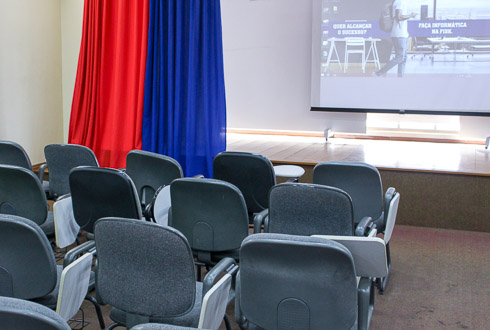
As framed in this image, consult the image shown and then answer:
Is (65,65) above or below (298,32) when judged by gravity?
below

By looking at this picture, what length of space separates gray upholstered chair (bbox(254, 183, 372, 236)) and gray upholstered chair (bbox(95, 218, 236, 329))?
2.25 feet

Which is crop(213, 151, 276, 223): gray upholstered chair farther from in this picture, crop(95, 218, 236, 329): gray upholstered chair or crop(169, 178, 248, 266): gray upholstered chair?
crop(95, 218, 236, 329): gray upholstered chair

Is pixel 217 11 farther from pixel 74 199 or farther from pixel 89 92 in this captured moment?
pixel 74 199

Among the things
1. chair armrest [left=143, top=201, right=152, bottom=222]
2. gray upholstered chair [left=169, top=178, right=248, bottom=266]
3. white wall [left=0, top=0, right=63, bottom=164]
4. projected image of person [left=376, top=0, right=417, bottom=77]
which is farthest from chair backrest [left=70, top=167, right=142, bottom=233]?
projected image of person [left=376, top=0, right=417, bottom=77]

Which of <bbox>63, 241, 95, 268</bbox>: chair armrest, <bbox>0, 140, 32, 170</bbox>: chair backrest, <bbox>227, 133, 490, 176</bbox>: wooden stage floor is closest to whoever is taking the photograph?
<bbox>63, 241, 95, 268</bbox>: chair armrest

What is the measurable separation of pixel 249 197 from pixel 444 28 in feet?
13.1

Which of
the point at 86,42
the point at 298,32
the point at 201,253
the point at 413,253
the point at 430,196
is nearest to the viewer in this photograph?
the point at 201,253

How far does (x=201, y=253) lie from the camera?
3.16 metres

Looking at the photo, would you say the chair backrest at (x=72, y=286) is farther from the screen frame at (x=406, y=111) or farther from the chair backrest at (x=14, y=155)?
the screen frame at (x=406, y=111)

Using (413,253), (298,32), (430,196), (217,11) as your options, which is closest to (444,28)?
(298,32)

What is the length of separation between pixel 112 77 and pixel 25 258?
3956 millimetres

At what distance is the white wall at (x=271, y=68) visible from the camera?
738 centimetres

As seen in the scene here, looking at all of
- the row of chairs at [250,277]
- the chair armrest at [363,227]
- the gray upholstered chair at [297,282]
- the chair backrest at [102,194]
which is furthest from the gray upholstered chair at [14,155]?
the gray upholstered chair at [297,282]

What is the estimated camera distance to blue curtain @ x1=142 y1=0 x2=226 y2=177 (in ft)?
18.5
